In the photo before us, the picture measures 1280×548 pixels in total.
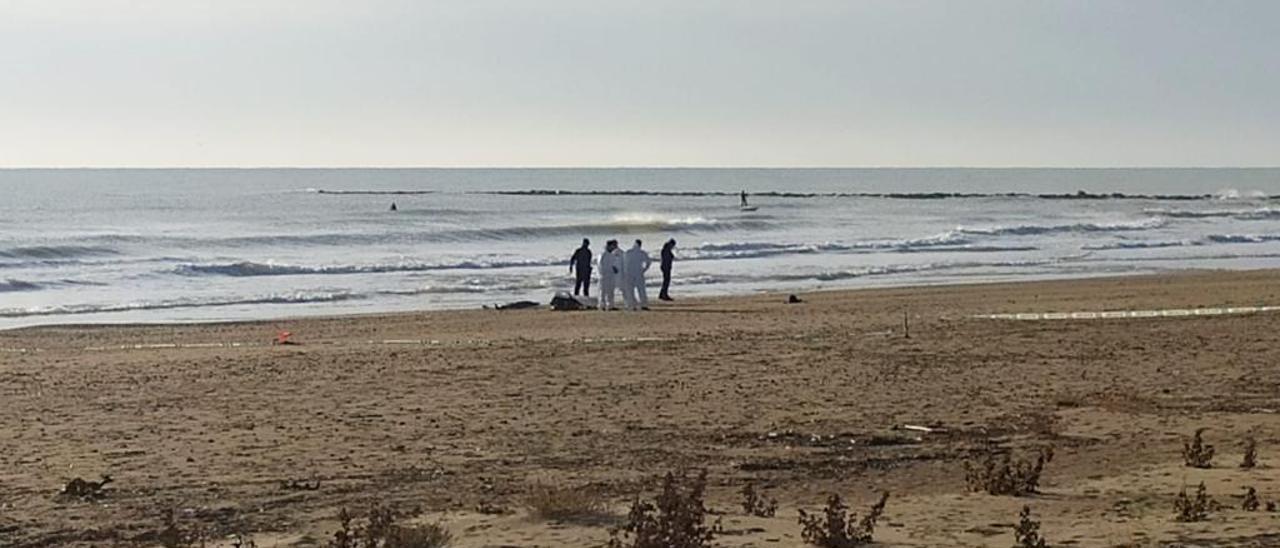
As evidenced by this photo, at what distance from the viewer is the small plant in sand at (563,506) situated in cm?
888

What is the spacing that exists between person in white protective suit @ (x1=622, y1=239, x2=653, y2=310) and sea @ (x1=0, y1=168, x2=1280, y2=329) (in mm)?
4512

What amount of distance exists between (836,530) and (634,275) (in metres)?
19.8

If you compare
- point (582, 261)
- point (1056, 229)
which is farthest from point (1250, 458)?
point (1056, 229)

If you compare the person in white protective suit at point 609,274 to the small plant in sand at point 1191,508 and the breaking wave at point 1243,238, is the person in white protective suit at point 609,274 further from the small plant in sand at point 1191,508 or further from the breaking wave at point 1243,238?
the breaking wave at point 1243,238

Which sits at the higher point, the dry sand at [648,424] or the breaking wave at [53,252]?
the dry sand at [648,424]

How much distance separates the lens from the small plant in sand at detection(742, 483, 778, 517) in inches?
358

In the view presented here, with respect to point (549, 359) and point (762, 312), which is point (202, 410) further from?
point (762, 312)

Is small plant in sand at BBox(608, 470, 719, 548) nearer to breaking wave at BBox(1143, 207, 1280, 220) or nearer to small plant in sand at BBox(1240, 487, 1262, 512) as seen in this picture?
small plant in sand at BBox(1240, 487, 1262, 512)

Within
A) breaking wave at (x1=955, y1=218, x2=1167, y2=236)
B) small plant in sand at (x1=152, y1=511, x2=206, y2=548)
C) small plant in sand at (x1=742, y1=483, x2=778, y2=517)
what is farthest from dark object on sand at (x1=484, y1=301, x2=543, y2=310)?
breaking wave at (x1=955, y1=218, x2=1167, y2=236)

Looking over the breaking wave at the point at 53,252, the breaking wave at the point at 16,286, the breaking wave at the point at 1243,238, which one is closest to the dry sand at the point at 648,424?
the breaking wave at the point at 16,286

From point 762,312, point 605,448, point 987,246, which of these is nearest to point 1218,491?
point 605,448

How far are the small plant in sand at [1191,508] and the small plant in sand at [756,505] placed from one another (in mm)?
2035

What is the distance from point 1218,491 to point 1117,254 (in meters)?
42.0

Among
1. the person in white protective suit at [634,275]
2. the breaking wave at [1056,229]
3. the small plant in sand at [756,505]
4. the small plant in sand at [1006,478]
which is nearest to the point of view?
the small plant in sand at [756,505]
